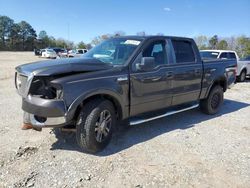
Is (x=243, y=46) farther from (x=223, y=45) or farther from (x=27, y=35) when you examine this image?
(x=27, y=35)

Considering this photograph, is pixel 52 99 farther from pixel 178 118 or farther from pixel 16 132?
pixel 178 118

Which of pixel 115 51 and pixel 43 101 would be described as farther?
pixel 115 51

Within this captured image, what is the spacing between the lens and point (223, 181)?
3494 mm

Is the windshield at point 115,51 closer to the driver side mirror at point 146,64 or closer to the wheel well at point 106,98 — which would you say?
the driver side mirror at point 146,64

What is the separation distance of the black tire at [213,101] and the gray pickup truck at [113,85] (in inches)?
13.5

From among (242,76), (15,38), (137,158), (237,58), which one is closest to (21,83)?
(137,158)

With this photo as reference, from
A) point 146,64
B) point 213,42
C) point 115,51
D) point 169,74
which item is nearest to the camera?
point 146,64

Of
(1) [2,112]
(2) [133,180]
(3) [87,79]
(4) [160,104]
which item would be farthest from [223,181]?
→ (1) [2,112]

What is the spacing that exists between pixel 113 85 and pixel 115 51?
1.01 m

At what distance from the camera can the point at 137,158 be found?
4.05 meters

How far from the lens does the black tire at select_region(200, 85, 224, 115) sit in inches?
260

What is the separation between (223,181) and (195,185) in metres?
0.43

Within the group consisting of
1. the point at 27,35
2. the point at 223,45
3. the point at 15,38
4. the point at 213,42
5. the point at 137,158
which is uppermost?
the point at 27,35

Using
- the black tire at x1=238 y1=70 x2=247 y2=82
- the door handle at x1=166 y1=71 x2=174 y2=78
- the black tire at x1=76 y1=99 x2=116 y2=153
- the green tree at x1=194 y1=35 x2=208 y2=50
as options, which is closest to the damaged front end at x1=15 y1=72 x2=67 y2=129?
the black tire at x1=76 y1=99 x2=116 y2=153
